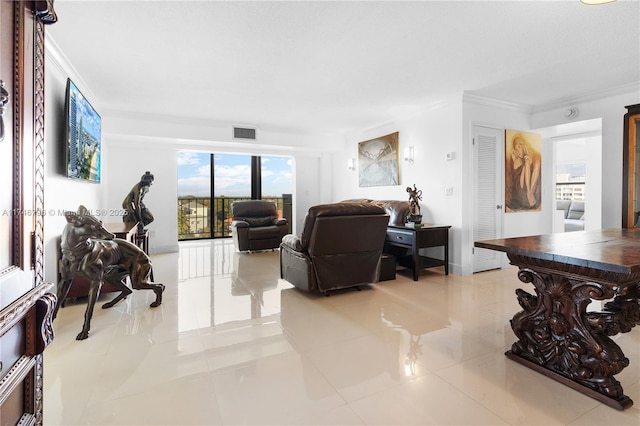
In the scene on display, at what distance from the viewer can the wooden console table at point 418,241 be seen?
4000 millimetres

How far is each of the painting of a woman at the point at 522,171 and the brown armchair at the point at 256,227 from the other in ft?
13.1

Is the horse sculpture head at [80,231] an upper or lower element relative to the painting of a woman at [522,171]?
lower

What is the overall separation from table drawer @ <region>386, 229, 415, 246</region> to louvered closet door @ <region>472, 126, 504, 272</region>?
1.05 m

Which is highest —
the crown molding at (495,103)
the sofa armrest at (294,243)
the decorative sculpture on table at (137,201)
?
the crown molding at (495,103)

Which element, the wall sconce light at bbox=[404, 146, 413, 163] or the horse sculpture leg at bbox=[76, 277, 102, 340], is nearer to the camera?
the horse sculpture leg at bbox=[76, 277, 102, 340]

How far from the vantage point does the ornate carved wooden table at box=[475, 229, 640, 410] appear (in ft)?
5.43

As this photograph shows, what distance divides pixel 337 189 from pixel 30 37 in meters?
6.57

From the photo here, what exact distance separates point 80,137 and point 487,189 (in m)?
5.03

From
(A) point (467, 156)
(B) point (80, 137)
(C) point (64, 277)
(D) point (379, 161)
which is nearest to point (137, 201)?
(B) point (80, 137)

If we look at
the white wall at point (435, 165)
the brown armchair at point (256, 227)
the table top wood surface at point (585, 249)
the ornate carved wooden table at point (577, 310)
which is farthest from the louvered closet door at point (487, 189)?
the brown armchair at point (256, 227)

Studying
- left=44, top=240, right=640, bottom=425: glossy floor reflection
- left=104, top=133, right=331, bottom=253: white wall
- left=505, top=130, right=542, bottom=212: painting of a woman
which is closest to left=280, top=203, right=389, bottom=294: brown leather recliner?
left=44, top=240, right=640, bottom=425: glossy floor reflection

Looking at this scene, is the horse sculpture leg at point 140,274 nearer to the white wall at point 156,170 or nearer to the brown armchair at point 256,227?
the brown armchair at point 256,227

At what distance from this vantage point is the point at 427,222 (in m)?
4.80

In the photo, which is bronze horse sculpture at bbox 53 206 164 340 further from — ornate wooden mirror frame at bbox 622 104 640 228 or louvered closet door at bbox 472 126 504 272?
ornate wooden mirror frame at bbox 622 104 640 228
